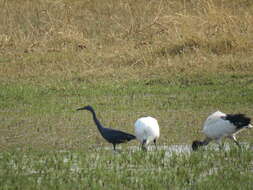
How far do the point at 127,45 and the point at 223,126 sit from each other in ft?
23.6

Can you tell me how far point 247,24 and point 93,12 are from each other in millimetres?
5703

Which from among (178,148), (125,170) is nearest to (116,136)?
(178,148)

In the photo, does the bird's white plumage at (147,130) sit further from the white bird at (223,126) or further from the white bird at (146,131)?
the white bird at (223,126)

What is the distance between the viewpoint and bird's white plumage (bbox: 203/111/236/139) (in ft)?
28.7

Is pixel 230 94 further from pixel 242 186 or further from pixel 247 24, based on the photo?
pixel 242 186

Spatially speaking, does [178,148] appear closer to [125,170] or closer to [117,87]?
[125,170]

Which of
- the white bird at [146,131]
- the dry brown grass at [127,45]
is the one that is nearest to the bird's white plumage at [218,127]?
the white bird at [146,131]

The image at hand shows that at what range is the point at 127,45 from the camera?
15.7 metres

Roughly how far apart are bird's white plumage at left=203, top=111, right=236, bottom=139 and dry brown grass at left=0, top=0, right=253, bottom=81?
4.46 meters

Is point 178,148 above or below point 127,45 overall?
below

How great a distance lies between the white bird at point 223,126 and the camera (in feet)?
28.1

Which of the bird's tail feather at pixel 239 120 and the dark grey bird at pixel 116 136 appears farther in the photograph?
the dark grey bird at pixel 116 136

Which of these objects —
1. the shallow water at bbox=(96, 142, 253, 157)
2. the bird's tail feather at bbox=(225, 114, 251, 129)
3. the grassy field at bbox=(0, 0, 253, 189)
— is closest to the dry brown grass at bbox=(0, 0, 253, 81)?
the grassy field at bbox=(0, 0, 253, 189)

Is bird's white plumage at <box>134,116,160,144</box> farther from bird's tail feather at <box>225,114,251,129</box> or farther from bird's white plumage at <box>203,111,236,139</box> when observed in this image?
bird's tail feather at <box>225,114,251,129</box>
